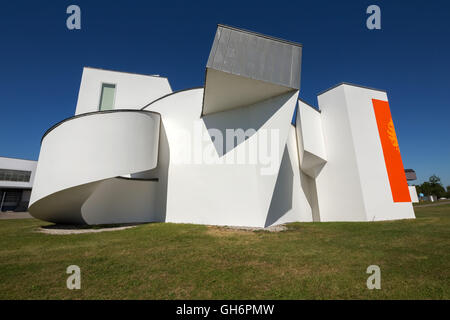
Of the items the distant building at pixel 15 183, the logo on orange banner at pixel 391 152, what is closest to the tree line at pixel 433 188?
the logo on orange banner at pixel 391 152

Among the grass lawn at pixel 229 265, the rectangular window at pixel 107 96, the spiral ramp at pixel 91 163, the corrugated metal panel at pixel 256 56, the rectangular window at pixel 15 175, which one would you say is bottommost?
the grass lawn at pixel 229 265

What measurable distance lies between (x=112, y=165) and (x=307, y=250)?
30.4 ft

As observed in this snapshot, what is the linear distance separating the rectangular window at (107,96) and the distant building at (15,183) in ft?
93.9

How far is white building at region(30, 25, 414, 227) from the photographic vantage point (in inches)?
381

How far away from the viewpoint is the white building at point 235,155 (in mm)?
9672

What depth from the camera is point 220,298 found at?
11.4ft

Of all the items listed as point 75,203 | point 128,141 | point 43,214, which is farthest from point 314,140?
point 43,214

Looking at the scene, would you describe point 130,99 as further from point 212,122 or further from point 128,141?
point 212,122

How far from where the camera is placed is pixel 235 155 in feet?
35.4

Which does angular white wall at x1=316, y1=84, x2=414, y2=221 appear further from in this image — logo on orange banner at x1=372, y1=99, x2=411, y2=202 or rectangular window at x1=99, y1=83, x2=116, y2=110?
rectangular window at x1=99, y1=83, x2=116, y2=110

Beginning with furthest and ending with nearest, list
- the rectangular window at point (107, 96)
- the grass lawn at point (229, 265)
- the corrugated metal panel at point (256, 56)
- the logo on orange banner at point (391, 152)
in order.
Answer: the rectangular window at point (107, 96) → the logo on orange banner at point (391, 152) → the corrugated metal panel at point (256, 56) → the grass lawn at point (229, 265)

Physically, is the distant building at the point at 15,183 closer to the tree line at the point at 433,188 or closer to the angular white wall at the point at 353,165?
the angular white wall at the point at 353,165

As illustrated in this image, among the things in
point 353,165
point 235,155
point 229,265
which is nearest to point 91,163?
point 235,155

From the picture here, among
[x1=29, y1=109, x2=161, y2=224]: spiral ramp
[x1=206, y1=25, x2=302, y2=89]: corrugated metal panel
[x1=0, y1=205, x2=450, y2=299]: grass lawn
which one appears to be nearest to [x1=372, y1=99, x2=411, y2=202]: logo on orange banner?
[x1=0, y1=205, x2=450, y2=299]: grass lawn
